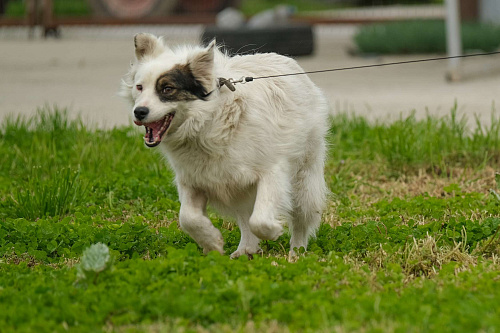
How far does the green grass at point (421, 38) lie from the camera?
43.9 feet

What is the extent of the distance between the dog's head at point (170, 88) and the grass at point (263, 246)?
67 cm

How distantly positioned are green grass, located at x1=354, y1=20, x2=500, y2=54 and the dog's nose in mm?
9952

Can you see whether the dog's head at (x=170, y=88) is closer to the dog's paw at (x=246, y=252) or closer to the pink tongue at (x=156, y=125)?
the pink tongue at (x=156, y=125)

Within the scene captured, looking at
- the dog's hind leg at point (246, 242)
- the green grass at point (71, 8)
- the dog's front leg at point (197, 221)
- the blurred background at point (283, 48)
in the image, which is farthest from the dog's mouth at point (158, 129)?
the green grass at point (71, 8)

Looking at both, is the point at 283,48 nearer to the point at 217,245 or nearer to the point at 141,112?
the point at 217,245

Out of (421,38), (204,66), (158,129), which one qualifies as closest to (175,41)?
(204,66)

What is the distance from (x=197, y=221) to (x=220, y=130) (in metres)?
0.52

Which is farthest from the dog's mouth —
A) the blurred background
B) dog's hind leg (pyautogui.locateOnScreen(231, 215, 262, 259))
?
the blurred background

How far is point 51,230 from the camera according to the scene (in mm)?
5102

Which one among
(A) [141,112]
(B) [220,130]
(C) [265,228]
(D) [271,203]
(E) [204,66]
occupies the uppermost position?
(E) [204,66]

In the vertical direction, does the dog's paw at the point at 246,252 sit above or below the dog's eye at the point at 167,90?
below

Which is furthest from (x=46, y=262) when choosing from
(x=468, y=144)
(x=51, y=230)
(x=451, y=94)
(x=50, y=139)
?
(x=451, y=94)

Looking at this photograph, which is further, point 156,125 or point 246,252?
point 246,252

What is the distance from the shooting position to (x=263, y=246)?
5.17 m
